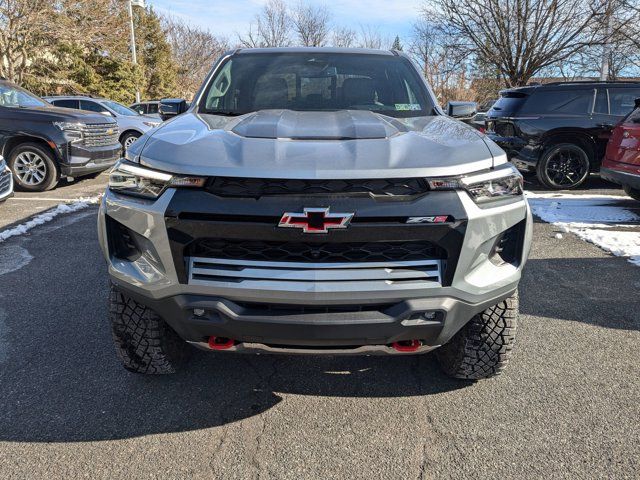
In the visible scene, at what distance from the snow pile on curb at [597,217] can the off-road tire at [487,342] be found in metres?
3.21

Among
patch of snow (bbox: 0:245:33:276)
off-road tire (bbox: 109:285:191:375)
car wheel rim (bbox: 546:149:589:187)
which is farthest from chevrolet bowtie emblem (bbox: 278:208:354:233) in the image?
car wheel rim (bbox: 546:149:589:187)

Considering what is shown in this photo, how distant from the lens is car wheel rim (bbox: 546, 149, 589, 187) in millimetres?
8781

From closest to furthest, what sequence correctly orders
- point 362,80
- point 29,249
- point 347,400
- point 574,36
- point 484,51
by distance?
point 347,400
point 362,80
point 29,249
point 574,36
point 484,51

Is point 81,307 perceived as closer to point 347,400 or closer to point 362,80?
point 347,400

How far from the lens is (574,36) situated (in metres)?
20.4

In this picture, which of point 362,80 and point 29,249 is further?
point 29,249

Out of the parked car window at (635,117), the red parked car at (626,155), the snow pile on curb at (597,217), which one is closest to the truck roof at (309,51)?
the snow pile on curb at (597,217)

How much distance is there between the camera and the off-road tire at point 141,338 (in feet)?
7.94

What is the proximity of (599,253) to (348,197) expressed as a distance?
4.32 metres

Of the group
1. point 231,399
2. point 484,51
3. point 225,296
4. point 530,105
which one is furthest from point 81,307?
point 484,51

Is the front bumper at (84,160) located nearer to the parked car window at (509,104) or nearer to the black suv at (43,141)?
the black suv at (43,141)

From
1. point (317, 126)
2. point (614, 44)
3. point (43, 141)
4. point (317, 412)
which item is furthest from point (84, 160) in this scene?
point (614, 44)

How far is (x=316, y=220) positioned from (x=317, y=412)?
1071 mm

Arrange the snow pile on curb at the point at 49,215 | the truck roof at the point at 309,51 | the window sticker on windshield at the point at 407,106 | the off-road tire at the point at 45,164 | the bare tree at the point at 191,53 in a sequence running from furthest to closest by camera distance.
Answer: the bare tree at the point at 191,53, the off-road tire at the point at 45,164, the snow pile on curb at the point at 49,215, the truck roof at the point at 309,51, the window sticker on windshield at the point at 407,106
